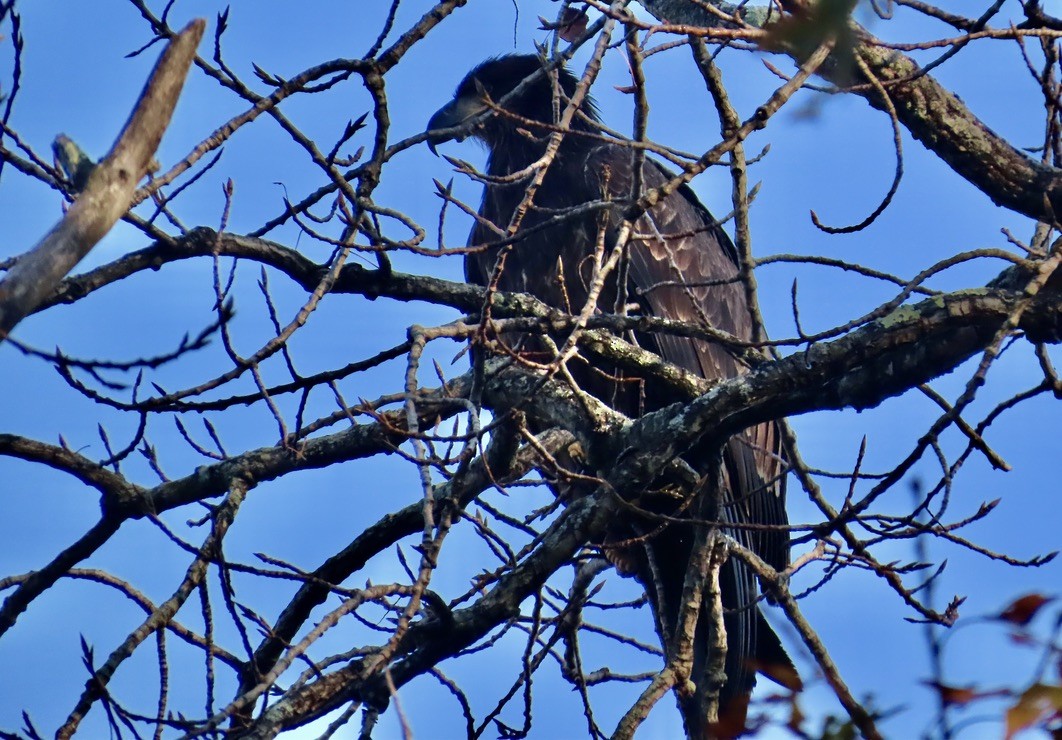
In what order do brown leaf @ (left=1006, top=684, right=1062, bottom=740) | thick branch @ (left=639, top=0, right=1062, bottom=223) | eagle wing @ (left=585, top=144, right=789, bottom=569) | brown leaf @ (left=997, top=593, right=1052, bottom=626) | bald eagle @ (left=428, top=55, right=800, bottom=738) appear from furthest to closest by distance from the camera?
eagle wing @ (left=585, top=144, right=789, bottom=569)
bald eagle @ (left=428, top=55, right=800, bottom=738)
thick branch @ (left=639, top=0, right=1062, bottom=223)
brown leaf @ (left=997, top=593, right=1052, bottom=626)
brown leaf @ (left=1006, top=684, right=1062, bottom=740)

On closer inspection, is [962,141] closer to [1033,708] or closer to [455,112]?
[1033,708]

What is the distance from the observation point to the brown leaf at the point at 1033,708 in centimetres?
138

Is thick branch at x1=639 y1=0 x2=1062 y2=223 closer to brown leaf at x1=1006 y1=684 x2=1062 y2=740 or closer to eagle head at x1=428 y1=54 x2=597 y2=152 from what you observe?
brown leaf at x1=1006 y1=684 x2=1062 y2=740

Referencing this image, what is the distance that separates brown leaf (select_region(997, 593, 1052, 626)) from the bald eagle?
1.97 meters

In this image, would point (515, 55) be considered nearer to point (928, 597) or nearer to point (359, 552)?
point (359, 552)

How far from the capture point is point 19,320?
1884 millimetres

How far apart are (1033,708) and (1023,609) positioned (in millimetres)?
278

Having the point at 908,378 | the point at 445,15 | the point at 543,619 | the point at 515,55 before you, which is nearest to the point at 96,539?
the point at 543,619

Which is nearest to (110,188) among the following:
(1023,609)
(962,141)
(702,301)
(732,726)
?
(732,726)

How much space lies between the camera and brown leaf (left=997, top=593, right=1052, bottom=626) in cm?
165

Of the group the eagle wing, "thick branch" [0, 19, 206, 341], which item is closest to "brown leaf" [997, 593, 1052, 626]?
"thick branch" [0, 19, 206, 341]

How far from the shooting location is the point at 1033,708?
140 cm

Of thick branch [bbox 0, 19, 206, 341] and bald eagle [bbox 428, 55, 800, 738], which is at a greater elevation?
bald eagle [bbox 428, 55, 800, 738]

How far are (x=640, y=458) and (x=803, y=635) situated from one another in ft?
2.34
